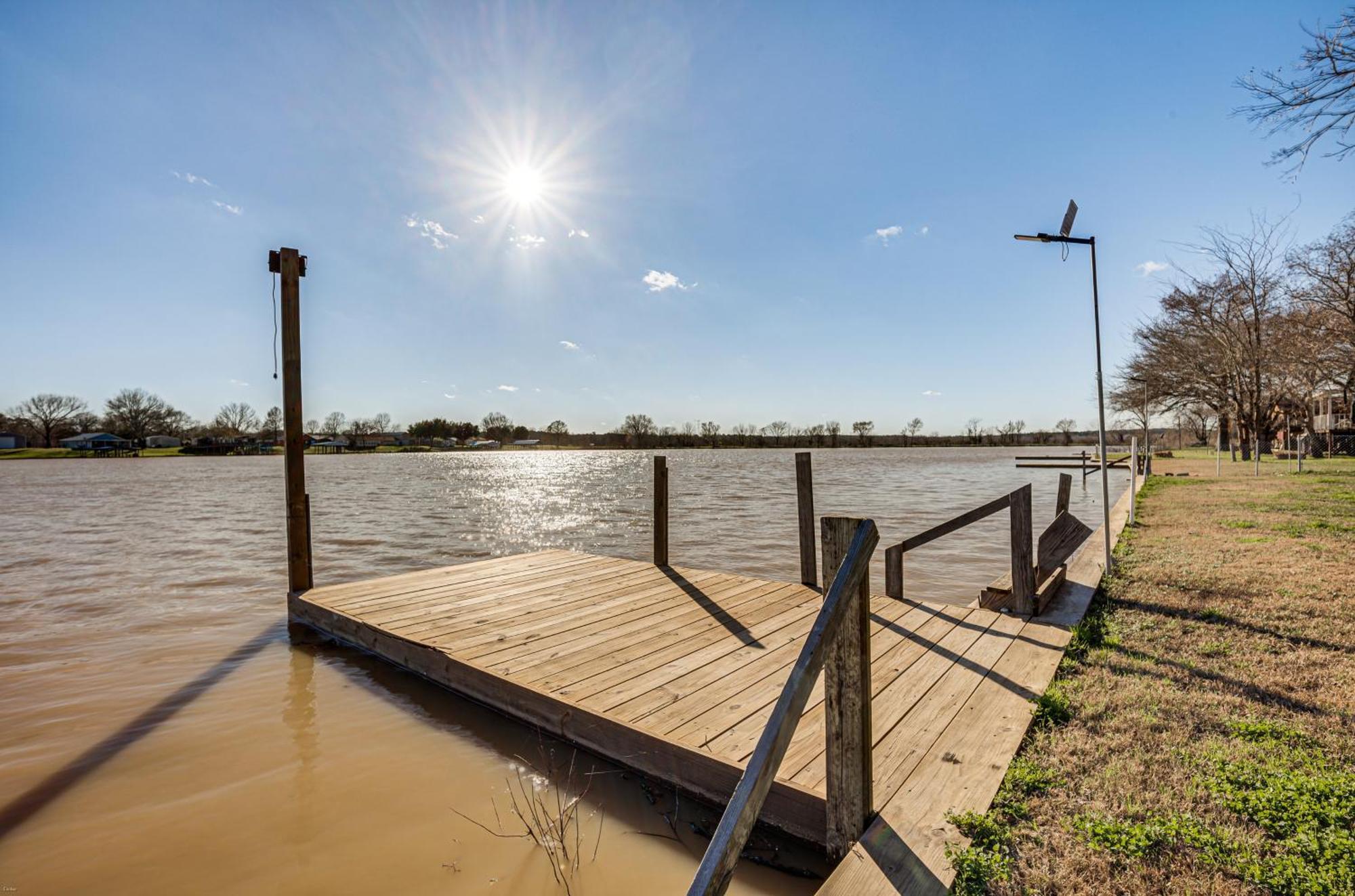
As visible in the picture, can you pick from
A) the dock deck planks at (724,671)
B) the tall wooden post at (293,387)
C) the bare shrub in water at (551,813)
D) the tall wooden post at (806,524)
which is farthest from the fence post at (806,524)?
the tall wooden post at (293,387)

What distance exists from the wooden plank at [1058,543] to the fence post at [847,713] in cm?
353

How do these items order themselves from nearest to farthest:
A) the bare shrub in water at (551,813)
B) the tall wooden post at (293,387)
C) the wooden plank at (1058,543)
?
the bare shrub in water at (551,813), the wooden plank at (1058,543), the tall wooden post at (293,387)

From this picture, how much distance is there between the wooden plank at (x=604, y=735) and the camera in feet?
8.58

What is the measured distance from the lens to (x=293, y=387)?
6387 mm

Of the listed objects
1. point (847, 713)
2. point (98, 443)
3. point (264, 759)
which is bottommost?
point (264, 759)

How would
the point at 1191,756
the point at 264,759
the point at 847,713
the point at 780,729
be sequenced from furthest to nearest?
the point at 264,759, the point at 1191,756, the point at 847,713, the point at 780,729

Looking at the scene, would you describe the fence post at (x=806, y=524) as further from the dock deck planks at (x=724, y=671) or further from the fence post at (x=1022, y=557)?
the fence post at (x=1022, y=557)

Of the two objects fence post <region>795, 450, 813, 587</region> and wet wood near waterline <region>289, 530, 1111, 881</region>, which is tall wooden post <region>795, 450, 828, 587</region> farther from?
wet wood near waterline <region>289, 530, 1111, 881</region>

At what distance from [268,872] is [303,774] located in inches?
37.5

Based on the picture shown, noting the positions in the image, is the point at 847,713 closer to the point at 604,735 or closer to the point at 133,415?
the point at 604,735

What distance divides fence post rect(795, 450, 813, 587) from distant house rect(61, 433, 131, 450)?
116803mm

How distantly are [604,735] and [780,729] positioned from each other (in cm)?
200

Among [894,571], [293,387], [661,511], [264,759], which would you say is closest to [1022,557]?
[894,571]

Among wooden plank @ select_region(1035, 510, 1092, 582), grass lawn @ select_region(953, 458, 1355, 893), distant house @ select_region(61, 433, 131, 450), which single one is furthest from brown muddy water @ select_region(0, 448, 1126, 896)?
distant house @ select_region(61, 433, 131, 450)
